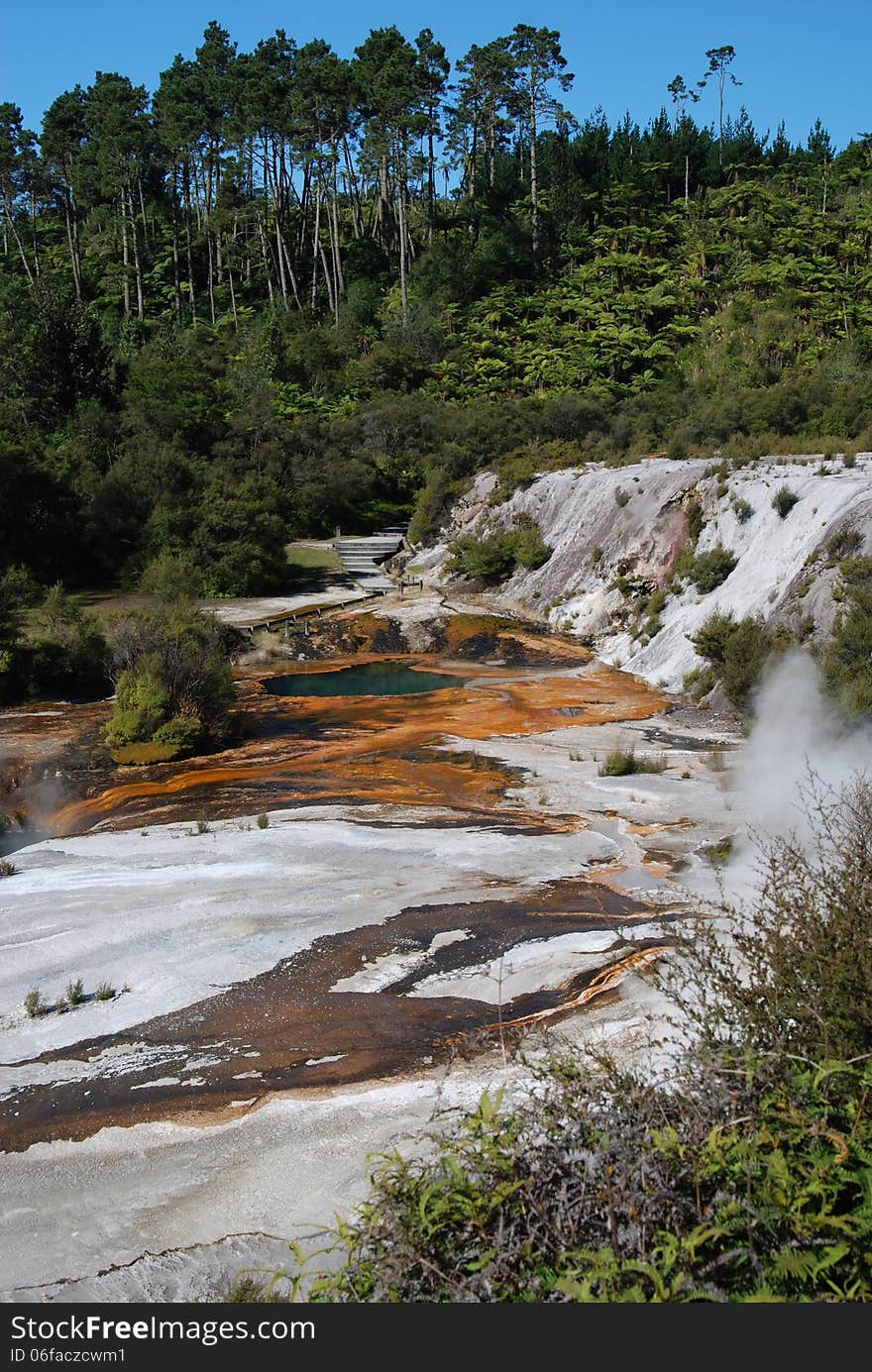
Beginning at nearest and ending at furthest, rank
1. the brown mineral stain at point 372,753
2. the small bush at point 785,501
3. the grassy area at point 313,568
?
the brown mineral stain at point 372,753
the small bush at point 785,501
the grassy area at point 313,568

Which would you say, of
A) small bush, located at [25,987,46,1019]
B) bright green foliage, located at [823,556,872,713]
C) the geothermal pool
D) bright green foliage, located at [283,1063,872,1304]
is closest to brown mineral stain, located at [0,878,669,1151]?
small bush, located at [25,987,46,1019]

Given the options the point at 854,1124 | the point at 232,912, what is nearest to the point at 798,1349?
the point at 854,1124

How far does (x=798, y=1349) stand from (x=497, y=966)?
5.66 meters

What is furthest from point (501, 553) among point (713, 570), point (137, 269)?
point (137, 269)

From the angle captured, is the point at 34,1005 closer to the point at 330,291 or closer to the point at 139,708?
the point at 139,708

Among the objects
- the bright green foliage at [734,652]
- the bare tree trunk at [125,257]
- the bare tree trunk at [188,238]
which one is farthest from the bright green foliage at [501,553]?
the bare tree trunk at [125,257]

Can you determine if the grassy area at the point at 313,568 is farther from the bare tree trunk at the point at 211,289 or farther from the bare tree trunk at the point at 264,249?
the bare tree trunk at the point at 264,249

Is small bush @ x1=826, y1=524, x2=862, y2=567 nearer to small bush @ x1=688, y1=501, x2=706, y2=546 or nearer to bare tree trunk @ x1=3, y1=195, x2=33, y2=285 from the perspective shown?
small bush @ x1=688, y1=501, x2=706, y2=546

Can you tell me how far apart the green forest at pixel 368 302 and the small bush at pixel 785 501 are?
25.2ft

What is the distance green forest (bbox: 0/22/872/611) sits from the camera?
37938mm

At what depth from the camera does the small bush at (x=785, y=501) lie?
2428cm

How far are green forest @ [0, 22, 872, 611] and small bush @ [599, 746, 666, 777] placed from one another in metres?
14.4

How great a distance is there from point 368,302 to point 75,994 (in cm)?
6241

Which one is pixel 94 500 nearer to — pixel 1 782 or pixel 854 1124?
pixel 1 782
